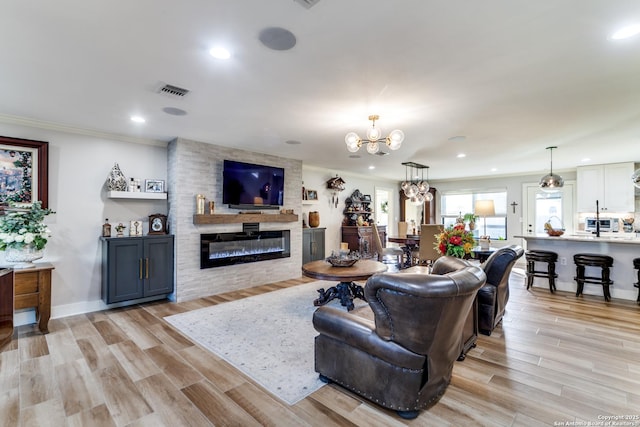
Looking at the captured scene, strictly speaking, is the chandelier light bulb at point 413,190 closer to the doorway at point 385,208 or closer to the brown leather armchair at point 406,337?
the doorway at point 385,208

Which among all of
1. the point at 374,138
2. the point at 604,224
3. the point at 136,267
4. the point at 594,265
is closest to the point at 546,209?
the point at 604,224

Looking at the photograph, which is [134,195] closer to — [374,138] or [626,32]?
[374,138]

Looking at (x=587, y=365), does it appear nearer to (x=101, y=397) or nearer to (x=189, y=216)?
(x=101, y=397)

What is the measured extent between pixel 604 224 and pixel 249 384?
8304mm

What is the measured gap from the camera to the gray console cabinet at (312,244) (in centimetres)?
679

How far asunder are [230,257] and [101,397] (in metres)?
3.07

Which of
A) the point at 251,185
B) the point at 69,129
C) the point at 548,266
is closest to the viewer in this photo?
the point at 69,129

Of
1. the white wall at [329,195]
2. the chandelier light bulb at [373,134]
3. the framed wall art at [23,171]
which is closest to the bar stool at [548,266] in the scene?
the chandelier light bulb at [373,134]

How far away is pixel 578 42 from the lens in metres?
2.04

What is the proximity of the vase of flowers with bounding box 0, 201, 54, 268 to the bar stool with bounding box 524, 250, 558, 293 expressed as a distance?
7.40m

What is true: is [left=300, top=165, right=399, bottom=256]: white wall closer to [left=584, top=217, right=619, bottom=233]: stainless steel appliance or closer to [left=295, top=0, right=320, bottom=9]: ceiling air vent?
[left=584, top=217, right=619, bottom=233]: stainless steel appliance

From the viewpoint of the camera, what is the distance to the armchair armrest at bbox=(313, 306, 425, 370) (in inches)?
73.0

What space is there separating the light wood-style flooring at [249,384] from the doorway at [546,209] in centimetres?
479

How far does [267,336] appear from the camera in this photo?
328 cm
